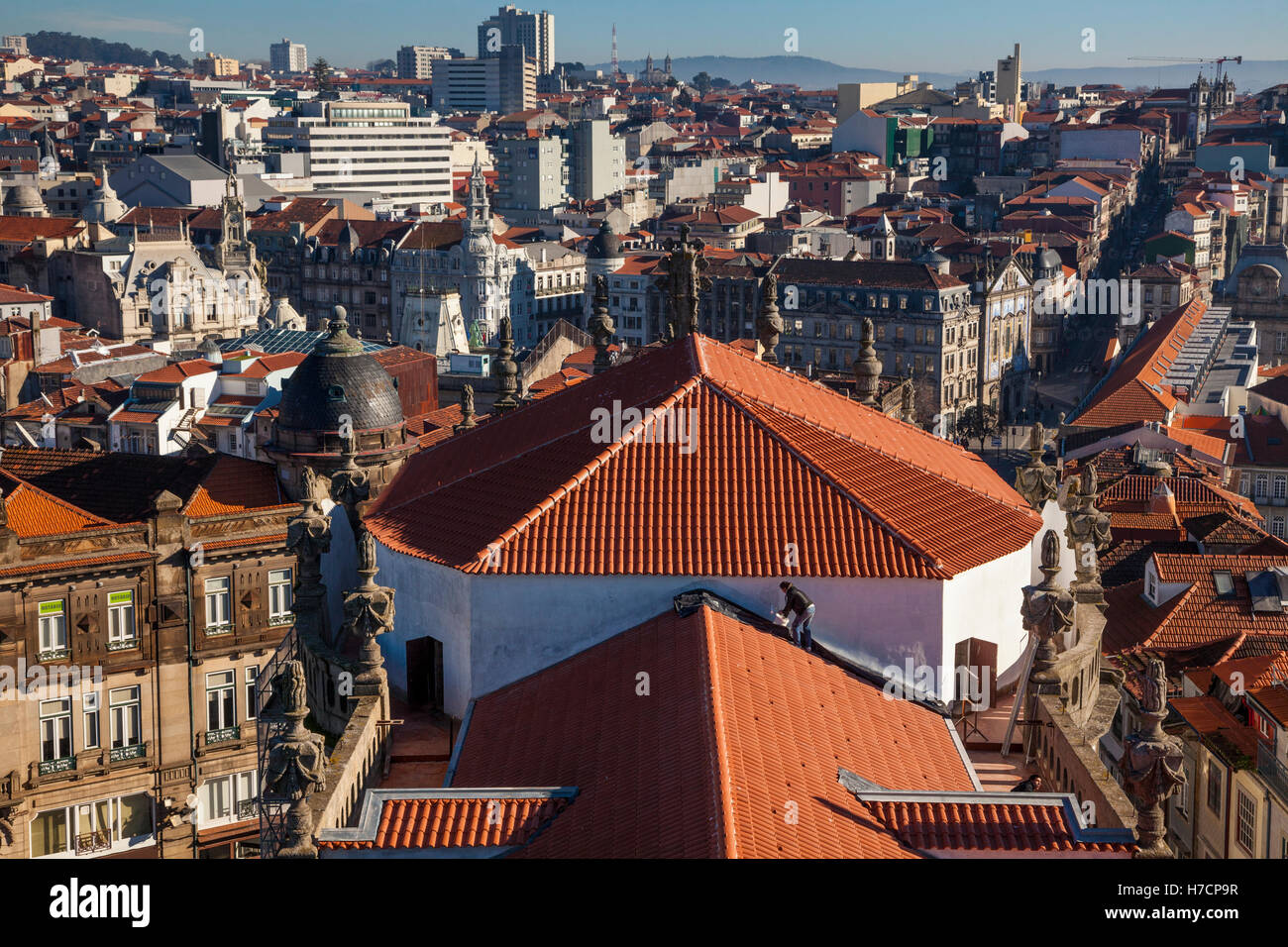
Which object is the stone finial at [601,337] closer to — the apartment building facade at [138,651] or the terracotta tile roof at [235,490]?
the apartment building facade at [138,651]

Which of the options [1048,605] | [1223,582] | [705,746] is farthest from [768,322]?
[1223,582]

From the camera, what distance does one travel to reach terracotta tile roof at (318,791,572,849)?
19047mm

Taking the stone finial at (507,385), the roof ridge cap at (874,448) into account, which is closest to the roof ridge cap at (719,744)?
the roof ridge cap at (874,448)

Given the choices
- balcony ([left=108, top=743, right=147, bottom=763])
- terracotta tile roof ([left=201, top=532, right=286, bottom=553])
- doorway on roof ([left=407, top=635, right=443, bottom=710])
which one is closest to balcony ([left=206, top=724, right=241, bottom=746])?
balcony ([left=108, top=743, right=147, bottom=763])

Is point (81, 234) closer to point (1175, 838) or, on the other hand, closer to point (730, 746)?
point (1175, 838)

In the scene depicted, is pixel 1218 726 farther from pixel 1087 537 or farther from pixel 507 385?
pixel 507 385

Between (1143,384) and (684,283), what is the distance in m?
71.1

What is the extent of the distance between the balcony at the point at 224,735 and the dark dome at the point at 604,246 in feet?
394

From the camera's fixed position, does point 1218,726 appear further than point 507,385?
Yes

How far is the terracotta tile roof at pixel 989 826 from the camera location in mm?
18797

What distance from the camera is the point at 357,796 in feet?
74.6

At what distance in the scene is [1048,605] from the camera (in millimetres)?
23859
